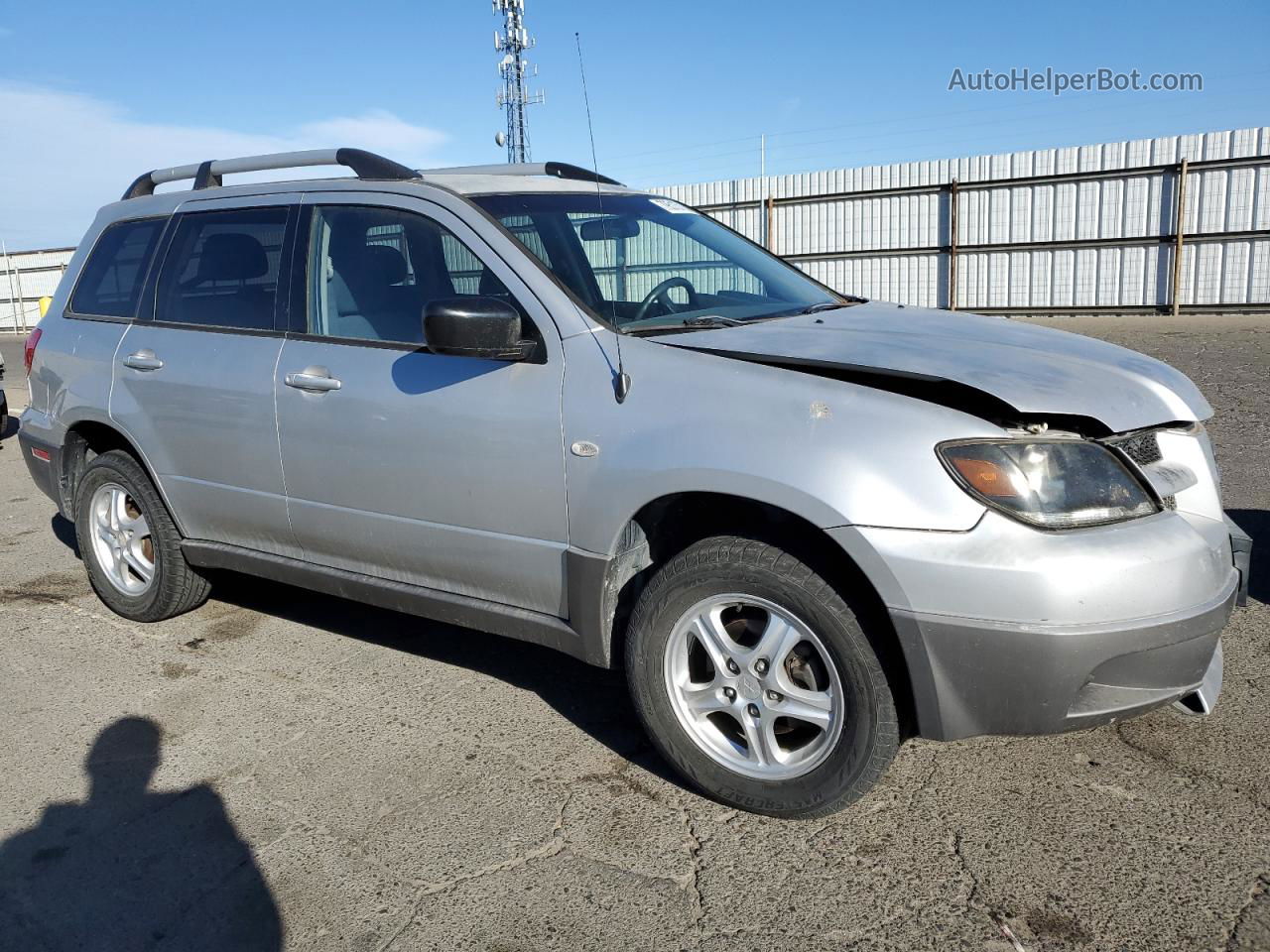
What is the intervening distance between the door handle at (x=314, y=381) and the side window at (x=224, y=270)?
1.16 feet

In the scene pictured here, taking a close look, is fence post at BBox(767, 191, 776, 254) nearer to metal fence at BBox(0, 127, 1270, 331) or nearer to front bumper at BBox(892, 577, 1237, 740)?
metal fence at BBox(0, 127, 1270, 331)

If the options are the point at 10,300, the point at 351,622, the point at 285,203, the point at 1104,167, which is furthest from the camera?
the point at 10,300

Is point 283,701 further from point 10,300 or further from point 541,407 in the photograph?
point 10,300

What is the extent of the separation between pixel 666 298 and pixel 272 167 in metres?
1.92

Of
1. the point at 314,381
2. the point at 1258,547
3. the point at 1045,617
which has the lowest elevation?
the point at 1258,547

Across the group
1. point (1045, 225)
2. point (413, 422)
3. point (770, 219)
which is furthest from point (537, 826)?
point (770, 219)

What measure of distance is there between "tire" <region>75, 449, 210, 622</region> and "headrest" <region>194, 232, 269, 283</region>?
962mm

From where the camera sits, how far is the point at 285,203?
4164 millimetres

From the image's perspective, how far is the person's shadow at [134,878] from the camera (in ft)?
8.50

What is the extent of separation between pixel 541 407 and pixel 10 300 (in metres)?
34.9

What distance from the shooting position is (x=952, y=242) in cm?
2067

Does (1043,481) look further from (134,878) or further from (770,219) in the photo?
(770,219)

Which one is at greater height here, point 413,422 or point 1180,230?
point 1180,230

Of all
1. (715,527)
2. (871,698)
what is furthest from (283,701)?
(871,698)
